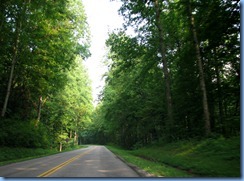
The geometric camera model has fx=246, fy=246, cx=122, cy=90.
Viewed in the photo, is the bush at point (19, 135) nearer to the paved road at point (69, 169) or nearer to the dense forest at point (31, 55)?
the dense forest at point (31, 55)

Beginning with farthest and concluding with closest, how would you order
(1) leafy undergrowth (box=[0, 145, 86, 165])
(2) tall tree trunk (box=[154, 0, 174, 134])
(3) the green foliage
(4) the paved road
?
(2) tall tree trunk (box=[154, 0, 174, 134]) < (1) leafy undergrowth (box=[0, 145, 86, 165]) < (4) the paved road < (3) the green foliage

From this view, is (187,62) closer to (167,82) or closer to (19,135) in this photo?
(167,82)

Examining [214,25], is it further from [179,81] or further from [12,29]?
[12,29]

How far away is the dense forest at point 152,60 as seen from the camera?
1705 cm

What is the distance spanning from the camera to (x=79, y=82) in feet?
152

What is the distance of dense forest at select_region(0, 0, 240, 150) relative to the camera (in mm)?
17047

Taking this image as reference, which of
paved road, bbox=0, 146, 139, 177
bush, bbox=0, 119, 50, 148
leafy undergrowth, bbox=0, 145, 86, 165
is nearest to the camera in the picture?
paved road, bbox=0, 146, 139, 177

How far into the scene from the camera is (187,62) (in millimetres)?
20297

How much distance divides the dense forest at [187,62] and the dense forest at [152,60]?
0.06 metres

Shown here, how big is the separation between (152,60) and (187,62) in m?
4.54

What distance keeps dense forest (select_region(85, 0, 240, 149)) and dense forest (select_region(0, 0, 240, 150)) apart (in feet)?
0.20

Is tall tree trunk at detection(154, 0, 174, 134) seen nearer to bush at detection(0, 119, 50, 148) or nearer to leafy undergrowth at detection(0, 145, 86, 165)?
leafy undergrowth at detection(0, 145, 86, 165)

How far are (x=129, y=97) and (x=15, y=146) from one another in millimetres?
15465

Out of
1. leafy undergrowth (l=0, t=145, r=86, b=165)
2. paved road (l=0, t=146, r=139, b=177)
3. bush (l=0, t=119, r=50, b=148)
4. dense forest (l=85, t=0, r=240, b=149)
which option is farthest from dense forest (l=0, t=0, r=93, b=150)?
paved road (l=0, t=146, r=139, b=177)
